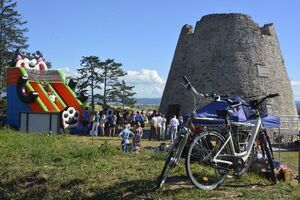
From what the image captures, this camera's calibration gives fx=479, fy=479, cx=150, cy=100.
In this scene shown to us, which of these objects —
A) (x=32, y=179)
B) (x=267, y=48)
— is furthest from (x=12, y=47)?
(x=32, y=179)

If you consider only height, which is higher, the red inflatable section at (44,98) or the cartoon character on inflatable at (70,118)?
the red inflatable section at (44,98)

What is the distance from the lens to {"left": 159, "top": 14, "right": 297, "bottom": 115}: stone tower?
95.0ft

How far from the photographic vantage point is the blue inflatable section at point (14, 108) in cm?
2545

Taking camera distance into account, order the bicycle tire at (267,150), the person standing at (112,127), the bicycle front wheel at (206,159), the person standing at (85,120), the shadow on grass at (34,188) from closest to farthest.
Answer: the bicycle front wheel at (206,159) < the shadow on grass at (34,188) < the bicycle tire at (267,150) < the person standing at (112,127) < the person standing at (85,120)

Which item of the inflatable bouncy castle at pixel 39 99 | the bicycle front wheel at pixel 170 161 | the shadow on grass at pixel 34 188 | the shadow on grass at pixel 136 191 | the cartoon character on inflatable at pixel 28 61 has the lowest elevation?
the shadow on grass at pixel 34 188

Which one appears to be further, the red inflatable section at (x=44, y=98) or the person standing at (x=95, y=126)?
the person standing at (x=95, y=126)

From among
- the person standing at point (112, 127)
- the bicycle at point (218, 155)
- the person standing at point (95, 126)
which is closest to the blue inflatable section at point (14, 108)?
the person standing at point (95, 126)

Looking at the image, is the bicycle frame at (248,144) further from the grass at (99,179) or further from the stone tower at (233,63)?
the stone tower at (233,63)

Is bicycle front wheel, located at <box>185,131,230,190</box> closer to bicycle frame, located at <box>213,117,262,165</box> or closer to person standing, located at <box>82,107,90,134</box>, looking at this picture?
bicycle frame, located at <box>213,117,262,165</box>

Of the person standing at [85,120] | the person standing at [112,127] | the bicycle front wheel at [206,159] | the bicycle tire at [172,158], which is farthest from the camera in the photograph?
the person standing at [85,120]

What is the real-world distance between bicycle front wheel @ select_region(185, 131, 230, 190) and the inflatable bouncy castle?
60.1ft

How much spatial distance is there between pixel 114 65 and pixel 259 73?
20.9 m

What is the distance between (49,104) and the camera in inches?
987

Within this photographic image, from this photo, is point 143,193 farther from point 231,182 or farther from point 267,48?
point 267,48
